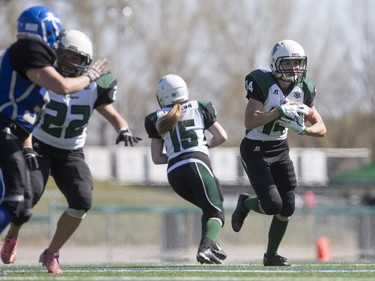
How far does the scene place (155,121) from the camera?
880cm

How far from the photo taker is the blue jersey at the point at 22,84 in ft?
22.6

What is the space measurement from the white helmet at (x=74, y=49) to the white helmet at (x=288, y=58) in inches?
67.8

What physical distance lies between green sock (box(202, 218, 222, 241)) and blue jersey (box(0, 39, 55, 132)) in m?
1.84

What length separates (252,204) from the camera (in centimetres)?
911

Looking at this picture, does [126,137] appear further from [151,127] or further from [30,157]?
[30,157]

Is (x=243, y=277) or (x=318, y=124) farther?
(x=318, y=124)

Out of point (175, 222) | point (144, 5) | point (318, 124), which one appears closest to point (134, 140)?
point (318, 124)

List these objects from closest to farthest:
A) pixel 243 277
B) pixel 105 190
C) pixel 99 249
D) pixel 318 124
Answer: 1. pixel 243 277
2. pixel 318 124
3. pixel 99 249
4. pixel 105 190

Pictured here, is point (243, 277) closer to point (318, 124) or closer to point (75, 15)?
point (318, 124)

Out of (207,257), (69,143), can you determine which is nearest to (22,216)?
(69,143)

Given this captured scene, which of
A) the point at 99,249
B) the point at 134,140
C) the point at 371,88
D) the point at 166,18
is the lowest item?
the point at 99,249

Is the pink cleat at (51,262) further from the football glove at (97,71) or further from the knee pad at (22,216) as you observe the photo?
the football glove at (97,71)

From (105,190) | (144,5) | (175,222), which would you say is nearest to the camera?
(175,222)

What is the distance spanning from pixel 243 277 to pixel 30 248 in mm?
11330
